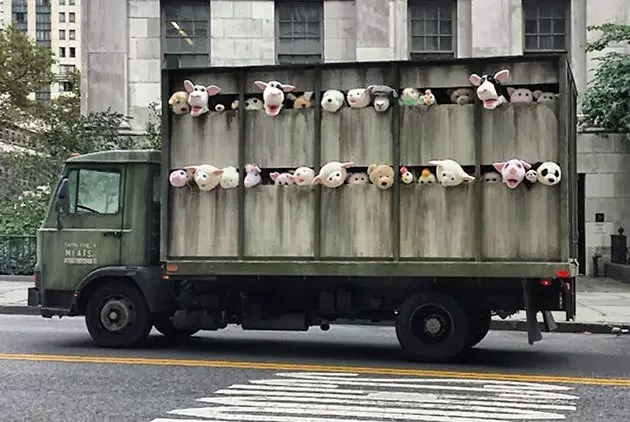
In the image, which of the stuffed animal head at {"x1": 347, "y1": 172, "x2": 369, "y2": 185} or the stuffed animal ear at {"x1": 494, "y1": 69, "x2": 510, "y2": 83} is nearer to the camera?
the stuffed animal ear at {"x1": 494, "y1": 69, "x2": 510, "y2": 83}

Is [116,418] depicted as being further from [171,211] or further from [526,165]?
[526,165]

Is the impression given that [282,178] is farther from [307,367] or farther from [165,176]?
[307,367]

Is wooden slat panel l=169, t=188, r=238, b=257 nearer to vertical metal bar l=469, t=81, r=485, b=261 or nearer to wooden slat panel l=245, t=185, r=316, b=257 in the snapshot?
wooden slat panel l=245, t=185, r=316, b=257

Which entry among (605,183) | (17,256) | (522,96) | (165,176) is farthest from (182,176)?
(605,183)

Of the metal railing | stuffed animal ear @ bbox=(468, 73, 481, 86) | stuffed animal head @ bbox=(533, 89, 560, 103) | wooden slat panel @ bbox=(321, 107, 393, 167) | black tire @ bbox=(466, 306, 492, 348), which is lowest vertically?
black tire @ bbox=(466, 306, 492, 348)

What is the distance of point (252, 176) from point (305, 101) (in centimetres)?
108

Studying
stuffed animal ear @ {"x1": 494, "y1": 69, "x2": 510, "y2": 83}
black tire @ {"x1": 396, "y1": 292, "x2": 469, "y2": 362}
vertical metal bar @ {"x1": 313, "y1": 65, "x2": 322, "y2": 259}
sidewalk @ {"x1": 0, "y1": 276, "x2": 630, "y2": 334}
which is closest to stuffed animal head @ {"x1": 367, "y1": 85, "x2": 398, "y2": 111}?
vertical metal bar @ {"x1": 313, "y1": 65, "x2": 322, "y2": 259}

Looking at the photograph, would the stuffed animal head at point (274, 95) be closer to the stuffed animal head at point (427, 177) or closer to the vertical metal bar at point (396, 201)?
the vertical metal bar at point (396, 201)

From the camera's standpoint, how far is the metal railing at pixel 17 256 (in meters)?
20.0

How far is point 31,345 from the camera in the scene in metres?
10.5

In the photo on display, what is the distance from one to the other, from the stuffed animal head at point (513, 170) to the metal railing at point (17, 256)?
564 inches

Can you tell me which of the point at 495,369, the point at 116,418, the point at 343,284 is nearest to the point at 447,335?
the point at 495,369

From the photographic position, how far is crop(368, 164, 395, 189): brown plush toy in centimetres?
912

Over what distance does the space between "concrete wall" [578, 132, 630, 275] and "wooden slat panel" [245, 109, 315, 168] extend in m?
13.8
